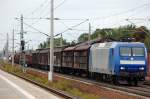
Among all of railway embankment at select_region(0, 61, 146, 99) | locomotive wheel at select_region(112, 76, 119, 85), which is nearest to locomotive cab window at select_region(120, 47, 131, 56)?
locomotive wheel at select_region(112, 76, 119, 85)

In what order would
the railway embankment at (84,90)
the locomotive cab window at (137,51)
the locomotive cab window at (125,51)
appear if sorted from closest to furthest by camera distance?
the railway embankment at (84,90), the locomotive cab window at (125,51), the locomotive cab window at (137,51)

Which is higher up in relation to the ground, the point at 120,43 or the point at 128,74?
the point at 120,43

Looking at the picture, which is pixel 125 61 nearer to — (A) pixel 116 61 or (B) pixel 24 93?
(A) pixel 116 61

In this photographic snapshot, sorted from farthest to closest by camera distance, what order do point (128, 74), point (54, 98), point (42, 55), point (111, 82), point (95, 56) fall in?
point (42, 55)
point (95, 56)
point (111, 82)
point (128, 74)
point (54, 98)

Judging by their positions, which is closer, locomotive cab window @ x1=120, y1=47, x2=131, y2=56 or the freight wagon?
the freight wagon

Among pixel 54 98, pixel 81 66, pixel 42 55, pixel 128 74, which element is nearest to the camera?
pixel 54 98

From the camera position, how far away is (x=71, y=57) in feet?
167

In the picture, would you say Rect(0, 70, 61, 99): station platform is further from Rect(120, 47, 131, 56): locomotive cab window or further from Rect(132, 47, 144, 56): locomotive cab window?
Rect(132, 47, 144, 56): locomotive cab window

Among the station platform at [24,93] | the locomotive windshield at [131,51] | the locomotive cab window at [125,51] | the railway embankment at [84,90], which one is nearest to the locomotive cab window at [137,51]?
the locomotive windshield at [131,51]

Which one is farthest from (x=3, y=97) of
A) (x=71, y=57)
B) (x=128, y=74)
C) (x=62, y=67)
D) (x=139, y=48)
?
(x=62, y=67)

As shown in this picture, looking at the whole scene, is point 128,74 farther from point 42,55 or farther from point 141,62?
point 42,55

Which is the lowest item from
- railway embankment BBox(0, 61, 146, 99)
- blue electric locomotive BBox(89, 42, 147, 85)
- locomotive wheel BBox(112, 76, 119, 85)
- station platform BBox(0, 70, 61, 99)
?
station platform BBox(0, 70, 61, 99)

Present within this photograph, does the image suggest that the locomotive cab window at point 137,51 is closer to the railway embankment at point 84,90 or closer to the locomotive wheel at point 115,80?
the locomotive wheel at point 115,80

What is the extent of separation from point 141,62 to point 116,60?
1.79 m
